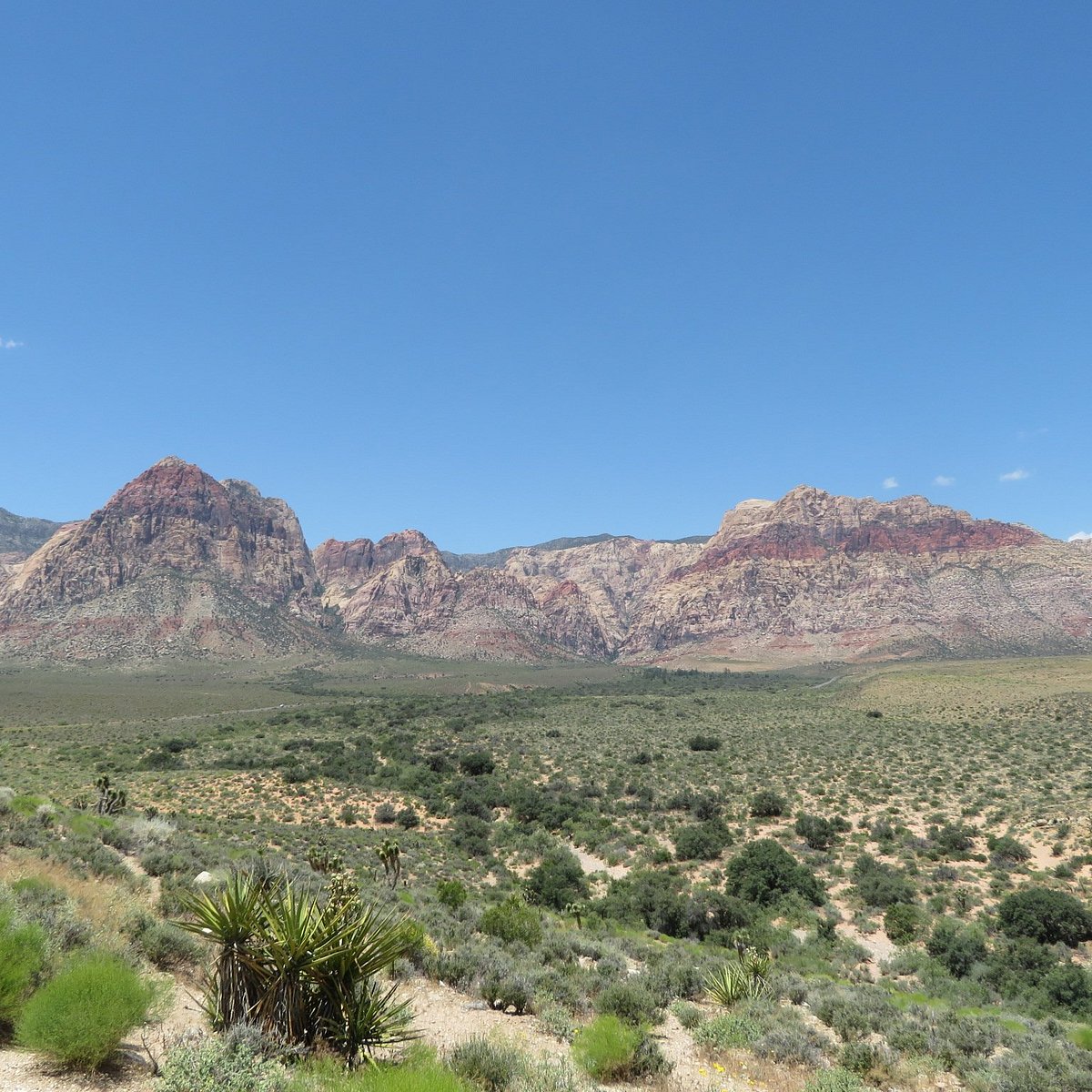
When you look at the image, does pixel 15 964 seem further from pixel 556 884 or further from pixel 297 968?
pixel 556 884

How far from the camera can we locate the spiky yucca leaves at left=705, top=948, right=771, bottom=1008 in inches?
407

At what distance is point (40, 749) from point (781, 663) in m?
180

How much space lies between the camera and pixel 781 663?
188125mm

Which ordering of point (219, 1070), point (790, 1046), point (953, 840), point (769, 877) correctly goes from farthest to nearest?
1. point (953, 840)
2. point (769, 877)
3. point (790, 1046)
4. point (219, 1070)

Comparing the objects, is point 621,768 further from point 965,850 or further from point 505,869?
point 965,850

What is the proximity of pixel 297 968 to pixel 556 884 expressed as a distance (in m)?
16.0

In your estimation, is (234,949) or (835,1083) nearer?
(234,949)

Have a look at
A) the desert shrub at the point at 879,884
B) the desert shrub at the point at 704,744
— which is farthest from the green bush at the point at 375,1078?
the desert shrub at the point at 704,744

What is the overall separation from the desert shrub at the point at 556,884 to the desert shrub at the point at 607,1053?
11.5 metres

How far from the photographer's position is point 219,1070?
16.9 ft

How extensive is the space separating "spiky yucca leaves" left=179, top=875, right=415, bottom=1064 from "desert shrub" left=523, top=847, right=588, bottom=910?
13.3m

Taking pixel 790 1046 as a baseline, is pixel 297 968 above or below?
above

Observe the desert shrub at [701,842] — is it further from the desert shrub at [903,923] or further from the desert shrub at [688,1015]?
the desert shrub at [688,1015]

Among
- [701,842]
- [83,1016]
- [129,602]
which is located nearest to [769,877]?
[701,842]
